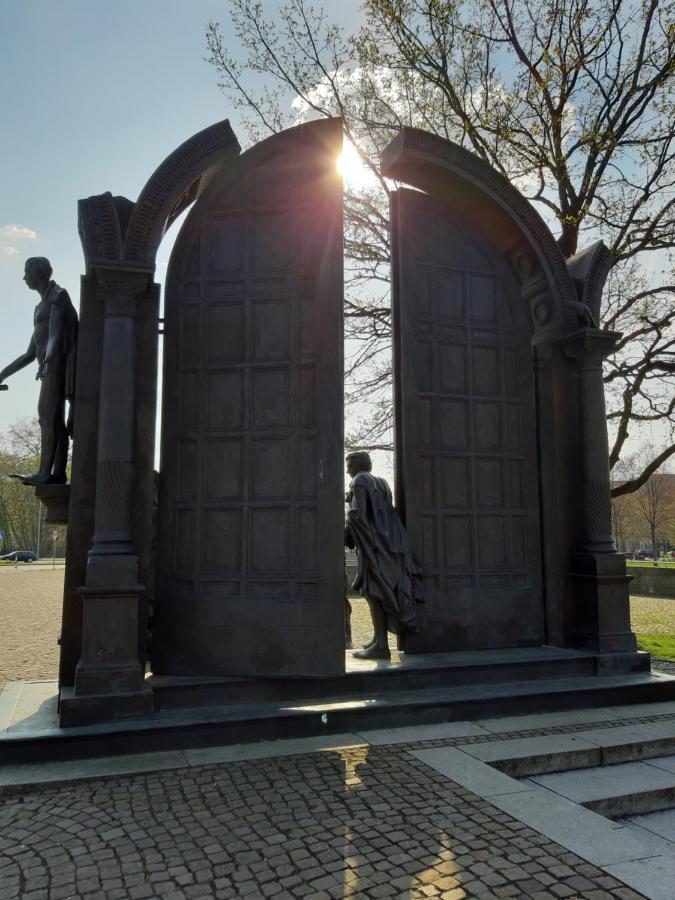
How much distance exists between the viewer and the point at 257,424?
687 centimetres

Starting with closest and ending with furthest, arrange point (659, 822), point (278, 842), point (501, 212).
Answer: point (278, 842), point (659, 822), point (501, 212)

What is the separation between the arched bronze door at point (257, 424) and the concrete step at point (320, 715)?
2.01 ft

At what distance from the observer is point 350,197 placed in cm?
1370

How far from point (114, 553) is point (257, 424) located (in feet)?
6.28

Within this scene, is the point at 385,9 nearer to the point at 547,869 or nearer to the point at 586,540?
the point at 586,540

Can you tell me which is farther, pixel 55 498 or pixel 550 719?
pixel 55 498

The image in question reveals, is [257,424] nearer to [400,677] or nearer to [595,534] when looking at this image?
[400,677]

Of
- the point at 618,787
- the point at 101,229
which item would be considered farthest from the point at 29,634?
the point at 618,787

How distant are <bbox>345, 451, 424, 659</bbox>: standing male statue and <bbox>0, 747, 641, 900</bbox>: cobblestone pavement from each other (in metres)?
2.41

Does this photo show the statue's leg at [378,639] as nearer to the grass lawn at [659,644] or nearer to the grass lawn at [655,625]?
the grass lawn at [659,644]


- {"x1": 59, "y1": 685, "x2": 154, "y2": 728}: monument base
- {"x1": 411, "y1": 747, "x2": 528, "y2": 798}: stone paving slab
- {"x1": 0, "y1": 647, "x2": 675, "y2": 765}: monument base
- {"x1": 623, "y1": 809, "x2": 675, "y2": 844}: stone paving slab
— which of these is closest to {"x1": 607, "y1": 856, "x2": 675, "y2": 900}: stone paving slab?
{"x1": 623, "y1": 809, "x2": 675, "y2": 844}: stone paving slab

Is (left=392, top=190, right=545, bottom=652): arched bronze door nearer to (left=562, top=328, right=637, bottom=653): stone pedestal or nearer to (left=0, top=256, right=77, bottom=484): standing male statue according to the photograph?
(left=562, top=328, right=637, bottom=653): stone pedestal

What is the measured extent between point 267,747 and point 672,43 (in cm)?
1215

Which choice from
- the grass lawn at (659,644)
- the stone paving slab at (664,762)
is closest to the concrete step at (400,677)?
the stone paving slab at (664,762)
